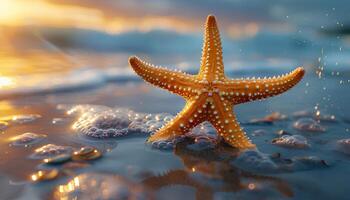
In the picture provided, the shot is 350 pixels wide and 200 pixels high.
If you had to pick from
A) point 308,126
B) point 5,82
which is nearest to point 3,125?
point 5,82

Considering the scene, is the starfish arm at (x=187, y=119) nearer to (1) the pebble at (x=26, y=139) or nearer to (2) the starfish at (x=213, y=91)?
(2) the starfish at (x=213, y=91)

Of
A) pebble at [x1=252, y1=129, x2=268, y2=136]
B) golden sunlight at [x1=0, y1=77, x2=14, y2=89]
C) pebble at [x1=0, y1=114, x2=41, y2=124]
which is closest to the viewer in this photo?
pebble at [x1=252, y1=129, x2=268, y2=136]

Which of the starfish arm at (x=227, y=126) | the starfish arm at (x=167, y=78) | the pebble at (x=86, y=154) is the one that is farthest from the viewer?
the starfish arm at (x=167, y=78)

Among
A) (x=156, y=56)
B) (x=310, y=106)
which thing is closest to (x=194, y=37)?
(x=156, y=56)

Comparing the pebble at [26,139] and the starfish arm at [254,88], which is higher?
the starfish arm at [254,88]

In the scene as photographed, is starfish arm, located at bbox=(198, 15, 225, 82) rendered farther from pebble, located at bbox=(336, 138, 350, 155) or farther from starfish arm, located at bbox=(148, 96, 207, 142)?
pebble, located at bbox=(336, 138, 350, 155)

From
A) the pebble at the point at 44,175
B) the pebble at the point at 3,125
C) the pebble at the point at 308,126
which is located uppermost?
the pebble at the point at 3,125

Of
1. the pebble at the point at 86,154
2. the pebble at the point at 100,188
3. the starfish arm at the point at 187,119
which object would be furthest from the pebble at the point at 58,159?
the starfish arm at the point at 187,119

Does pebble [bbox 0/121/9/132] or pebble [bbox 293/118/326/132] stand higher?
pebble [bbox 0/121/9/132]

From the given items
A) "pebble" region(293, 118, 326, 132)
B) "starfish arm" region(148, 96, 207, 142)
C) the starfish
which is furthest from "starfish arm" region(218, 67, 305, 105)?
"pebble" region(293, 118, 326, 132)
